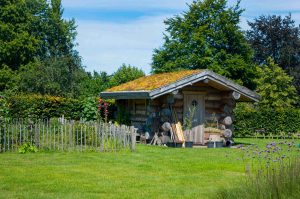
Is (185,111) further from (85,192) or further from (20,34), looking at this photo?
(20,34)

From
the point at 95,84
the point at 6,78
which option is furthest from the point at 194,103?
the point at 6,78

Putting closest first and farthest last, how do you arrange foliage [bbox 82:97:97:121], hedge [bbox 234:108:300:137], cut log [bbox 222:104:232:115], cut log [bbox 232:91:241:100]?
cut log [bbox 232:91:241:100] → cut log [bbox 222:104:232:115] → foliage [bbox 82:97:97:121] → hedge [bbox 234:108:300:137]

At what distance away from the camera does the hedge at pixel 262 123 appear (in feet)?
97.3

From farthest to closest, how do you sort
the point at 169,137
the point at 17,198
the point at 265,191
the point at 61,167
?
the point at 169,137
the point at 61,167
the point at 17,198
the point at 265,191

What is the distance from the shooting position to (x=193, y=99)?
2223 cm

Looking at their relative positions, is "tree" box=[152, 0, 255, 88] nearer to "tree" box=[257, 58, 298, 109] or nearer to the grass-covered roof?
"tree" box=[257, 58, 298, 109]

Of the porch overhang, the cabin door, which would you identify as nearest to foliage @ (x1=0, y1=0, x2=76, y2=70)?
the porch overhang

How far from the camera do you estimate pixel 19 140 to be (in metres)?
16.7

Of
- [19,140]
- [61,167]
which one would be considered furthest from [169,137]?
[61,167]

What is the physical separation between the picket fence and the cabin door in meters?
5.51

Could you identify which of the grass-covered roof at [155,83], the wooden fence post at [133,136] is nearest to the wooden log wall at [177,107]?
the grass-covered roof at [155,83]

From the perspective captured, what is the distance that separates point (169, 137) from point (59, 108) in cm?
697

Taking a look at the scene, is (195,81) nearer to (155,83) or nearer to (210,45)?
(155,83)

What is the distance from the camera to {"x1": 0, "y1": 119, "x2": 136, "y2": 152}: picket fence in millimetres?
16438
